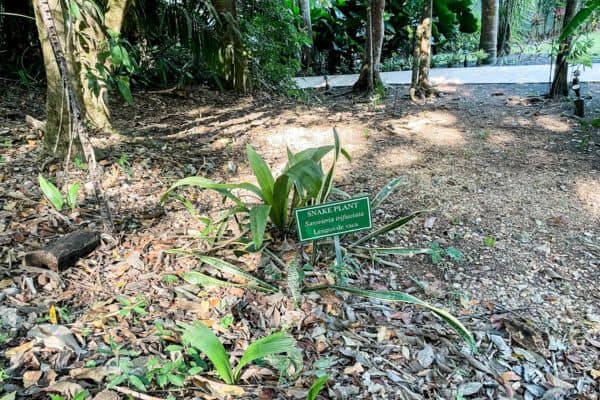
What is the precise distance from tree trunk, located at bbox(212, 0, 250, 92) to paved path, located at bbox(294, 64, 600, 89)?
1391 mm

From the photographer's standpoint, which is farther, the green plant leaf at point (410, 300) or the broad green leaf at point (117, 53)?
the broad green leaf at point (117, 53)

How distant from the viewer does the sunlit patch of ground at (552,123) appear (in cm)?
431

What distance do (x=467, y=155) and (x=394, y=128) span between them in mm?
884

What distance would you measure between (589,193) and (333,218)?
7.01 feet

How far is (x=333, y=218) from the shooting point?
6.18 feet

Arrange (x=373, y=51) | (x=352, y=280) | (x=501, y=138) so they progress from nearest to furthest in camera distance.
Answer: (x=352, y=280)
(x=501, y=138)
(x=373, y=51)

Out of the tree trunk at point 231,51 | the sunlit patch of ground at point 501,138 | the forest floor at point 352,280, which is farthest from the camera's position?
the tree trunk at point 231,51

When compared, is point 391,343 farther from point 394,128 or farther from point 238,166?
point 394,128

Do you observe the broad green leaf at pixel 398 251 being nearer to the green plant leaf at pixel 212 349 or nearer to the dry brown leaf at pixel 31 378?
the green plant leaf at pixel 212 349

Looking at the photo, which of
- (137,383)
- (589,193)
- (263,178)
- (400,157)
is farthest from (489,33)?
(137,383)

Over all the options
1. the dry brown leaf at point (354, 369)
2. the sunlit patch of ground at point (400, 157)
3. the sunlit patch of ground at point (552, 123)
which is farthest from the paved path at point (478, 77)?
the dry brown leaf at point (354, 369)

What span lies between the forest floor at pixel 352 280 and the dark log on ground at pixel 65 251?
5 centimetres

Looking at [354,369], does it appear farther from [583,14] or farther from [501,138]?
[583,14]

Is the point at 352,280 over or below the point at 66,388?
below
